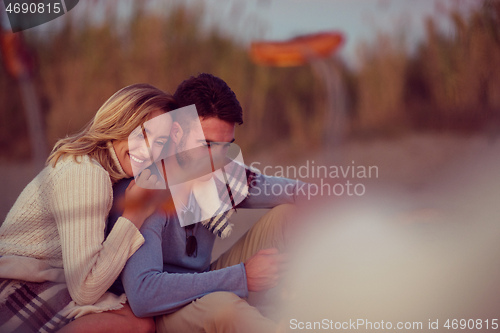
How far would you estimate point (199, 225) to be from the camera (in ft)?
7.28

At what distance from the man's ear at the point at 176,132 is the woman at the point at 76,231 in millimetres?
156

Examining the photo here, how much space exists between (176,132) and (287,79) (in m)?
3.01

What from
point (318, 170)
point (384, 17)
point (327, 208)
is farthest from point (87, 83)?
point (327, 208)

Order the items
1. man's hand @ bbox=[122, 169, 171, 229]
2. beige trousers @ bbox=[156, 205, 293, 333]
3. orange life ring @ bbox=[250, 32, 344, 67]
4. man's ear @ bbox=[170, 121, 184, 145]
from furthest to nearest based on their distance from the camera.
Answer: orange life ring @ bbox=[250, 32, 344, 67] < man's ear @ bbox=[170, 121, 184, 145] < man's hand @ bbox=[122, 169, 171, 229] < beige trousers @ bbox=[156, 205, 293, 333]

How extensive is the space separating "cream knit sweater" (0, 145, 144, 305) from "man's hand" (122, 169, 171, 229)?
5cm

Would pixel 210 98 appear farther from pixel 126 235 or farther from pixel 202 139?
pixel 126 235

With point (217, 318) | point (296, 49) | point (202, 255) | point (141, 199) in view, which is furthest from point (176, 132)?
point (296, 49)

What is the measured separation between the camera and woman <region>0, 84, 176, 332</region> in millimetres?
1756

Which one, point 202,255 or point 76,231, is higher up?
point 76,231

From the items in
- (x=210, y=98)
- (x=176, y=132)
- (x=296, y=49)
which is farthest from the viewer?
(x=296, y=49)

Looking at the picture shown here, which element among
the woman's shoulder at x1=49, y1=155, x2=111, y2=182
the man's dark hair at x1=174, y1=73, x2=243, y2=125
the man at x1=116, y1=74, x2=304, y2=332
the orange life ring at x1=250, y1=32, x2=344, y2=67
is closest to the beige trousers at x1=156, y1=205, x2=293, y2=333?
the man at x1=116, y1=74, x2=304, y2=332

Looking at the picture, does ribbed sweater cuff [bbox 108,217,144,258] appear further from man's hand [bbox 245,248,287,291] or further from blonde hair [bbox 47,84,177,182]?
man's hand [bbox 245,248,287,291]

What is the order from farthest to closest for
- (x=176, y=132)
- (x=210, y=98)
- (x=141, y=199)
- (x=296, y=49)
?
(x=296, y=49)
(x=210, y=98)
(x=176, y=132)
(x=141, y=199)

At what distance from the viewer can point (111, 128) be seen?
1940 millimetres
